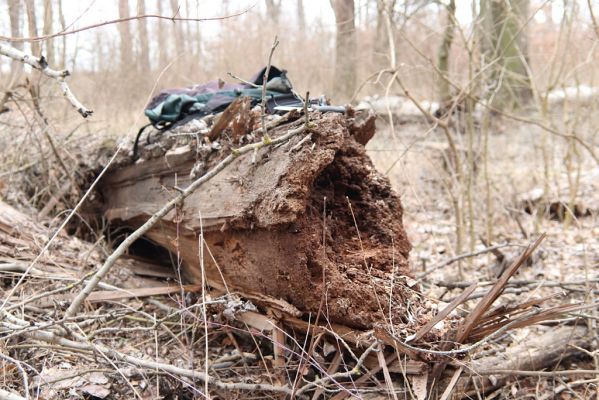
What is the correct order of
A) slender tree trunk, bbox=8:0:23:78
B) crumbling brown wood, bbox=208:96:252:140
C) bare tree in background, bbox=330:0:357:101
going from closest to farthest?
crumbling brown wood, bbox=208:96:252:140 → slender tree trunk, bbox=8:0:23:78 → bare tree in background, bbox=330:0:357:101

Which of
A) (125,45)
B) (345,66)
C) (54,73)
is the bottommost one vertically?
(54,73)

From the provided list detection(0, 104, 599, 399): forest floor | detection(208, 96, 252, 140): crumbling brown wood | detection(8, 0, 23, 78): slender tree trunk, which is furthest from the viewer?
detection(8, 0, 23, 78): slender tree trunk

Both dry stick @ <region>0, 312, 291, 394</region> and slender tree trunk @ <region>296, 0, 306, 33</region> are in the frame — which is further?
slender tree trunk @ <region>296, 0, 306, 33</region>

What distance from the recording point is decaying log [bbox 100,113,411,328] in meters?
2.32

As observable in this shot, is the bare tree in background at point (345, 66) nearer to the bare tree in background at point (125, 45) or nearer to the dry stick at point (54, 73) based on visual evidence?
the bare tree in background at point (125, 45)

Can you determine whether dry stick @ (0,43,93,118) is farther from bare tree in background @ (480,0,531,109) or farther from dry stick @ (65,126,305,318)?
bare tree in background @ (480,0,531,109)

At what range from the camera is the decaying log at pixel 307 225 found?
7.60 feet

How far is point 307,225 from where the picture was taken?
7.81 ft

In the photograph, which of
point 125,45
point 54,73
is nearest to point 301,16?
point 125,45

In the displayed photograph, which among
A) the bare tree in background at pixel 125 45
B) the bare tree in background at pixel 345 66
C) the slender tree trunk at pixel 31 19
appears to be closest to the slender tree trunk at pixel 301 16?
the bare tree in background at pixel 345 66

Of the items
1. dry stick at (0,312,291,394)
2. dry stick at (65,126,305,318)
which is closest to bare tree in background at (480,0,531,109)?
dry stick at (65,126,305,318)

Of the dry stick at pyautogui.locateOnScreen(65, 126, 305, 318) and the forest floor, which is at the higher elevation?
the dry stick at pyautogui.locateOnScreen(65, 126, 305, 318)

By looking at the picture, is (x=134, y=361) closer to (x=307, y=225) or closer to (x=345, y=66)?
(x=307, y=225)

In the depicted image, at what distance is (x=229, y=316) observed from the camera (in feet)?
8.08
